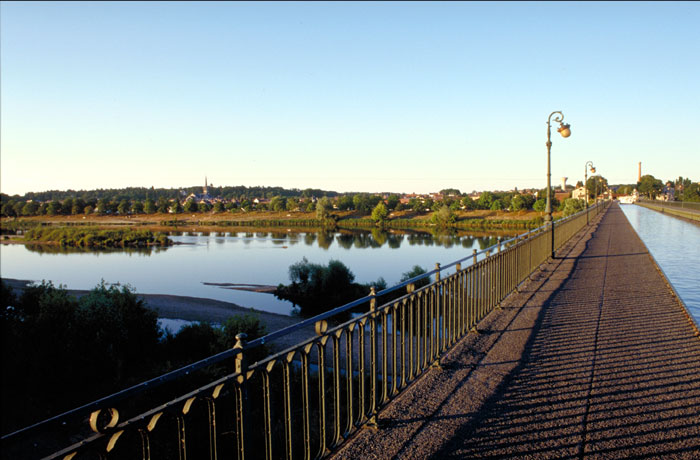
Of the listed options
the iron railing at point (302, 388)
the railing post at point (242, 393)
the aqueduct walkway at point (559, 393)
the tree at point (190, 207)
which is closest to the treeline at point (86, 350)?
the iron railing at point (302, 388)

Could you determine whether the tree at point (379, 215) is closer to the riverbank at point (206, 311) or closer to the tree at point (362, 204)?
the tree at point (362, 204)

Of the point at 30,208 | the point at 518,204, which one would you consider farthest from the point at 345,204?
the point at 30,208

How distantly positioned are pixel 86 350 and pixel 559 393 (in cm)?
1313

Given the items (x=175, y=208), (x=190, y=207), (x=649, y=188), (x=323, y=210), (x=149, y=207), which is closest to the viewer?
(x=649, y=188)

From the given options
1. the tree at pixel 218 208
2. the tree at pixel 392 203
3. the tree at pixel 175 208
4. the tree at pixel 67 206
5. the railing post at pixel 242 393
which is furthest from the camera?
the tree at pixel 218 208

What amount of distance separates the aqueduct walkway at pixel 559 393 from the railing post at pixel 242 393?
97 cm

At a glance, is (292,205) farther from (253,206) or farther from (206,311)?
(206,311)

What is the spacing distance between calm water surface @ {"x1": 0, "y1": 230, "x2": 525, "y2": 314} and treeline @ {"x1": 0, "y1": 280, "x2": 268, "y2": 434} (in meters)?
9.81

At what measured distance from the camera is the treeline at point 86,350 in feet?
37.8

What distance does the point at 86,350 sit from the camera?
12.7 m

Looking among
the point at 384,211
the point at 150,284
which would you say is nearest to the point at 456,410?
the point at 150,284

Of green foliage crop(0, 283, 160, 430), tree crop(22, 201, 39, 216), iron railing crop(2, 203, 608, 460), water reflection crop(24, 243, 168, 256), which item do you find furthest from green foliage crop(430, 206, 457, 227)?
tree crop(22, 201, 39, 216)

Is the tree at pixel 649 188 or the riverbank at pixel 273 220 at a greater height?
the tree at pixel 649 188

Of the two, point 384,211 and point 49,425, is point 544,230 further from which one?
point 384,211
